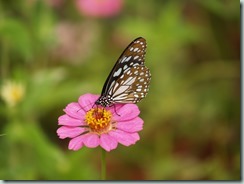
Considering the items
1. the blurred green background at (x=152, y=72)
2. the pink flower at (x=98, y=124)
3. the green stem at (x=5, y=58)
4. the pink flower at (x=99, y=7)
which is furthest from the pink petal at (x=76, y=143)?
the pink flower at (x=99, y=7)

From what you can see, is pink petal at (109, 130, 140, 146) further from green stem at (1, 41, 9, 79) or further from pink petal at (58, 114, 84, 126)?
green stem at (1, 41, 9, 79)

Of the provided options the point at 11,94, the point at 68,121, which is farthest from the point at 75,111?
the point at 11,94

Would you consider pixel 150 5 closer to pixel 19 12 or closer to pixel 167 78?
pixel 167 78

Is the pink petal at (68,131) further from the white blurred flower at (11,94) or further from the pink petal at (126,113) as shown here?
the white blurred flower at (11,94)

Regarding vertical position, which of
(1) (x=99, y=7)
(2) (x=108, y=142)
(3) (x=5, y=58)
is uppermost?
(1) (x=99, y=7)

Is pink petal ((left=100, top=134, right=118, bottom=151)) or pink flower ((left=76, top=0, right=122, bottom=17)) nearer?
pink petal ((left=100, top=134, right=118, bottom=151))

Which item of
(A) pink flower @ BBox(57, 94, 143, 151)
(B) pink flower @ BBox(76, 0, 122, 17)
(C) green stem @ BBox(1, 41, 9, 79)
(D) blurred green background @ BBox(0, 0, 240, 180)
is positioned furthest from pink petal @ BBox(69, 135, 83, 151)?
(B) pink flower @ BBox(76, 0, 122, 17)

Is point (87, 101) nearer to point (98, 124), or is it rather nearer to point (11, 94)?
point (98, 124)
